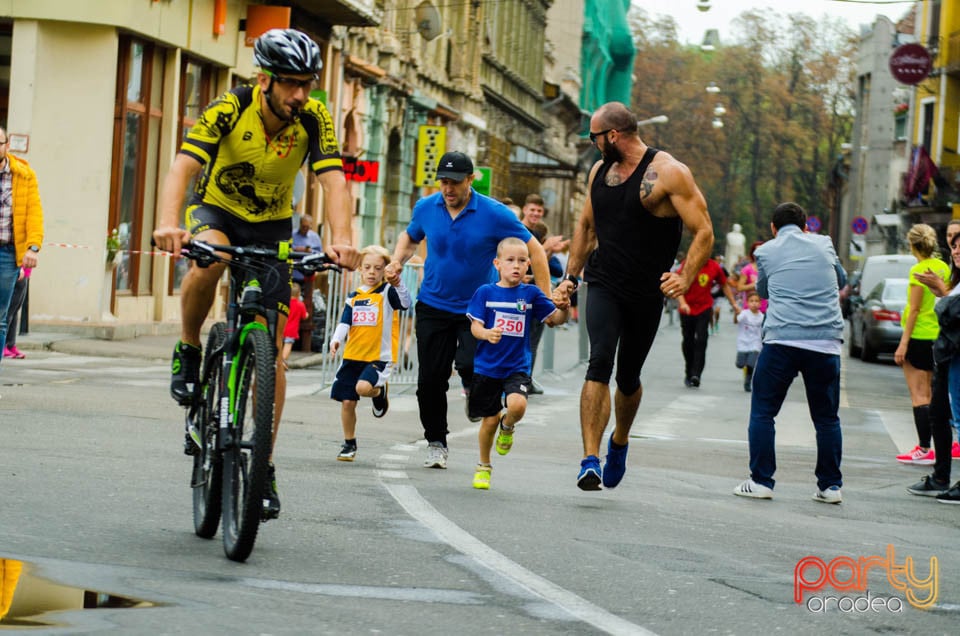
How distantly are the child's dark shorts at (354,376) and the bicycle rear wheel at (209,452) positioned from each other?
13.9ft

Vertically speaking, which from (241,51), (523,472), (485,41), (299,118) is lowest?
(523,472)

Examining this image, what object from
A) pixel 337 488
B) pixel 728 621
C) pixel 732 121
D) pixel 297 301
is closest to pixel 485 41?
pixel 297 301

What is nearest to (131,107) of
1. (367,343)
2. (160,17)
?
(160,17)

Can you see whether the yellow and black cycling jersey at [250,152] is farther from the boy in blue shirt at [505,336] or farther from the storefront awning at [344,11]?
the storefront awning at [344,11]

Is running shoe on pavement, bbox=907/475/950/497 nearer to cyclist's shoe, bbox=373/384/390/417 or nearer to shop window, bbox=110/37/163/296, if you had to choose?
cyclist's shoe, bbox=373/384/390/417

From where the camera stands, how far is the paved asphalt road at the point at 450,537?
5.90 m

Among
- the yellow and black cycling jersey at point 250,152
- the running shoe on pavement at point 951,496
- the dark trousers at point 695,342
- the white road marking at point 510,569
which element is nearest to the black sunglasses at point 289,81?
the yellow and black cycling jersey at point 250,152

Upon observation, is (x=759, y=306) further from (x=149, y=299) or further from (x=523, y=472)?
(x=523, y=472)

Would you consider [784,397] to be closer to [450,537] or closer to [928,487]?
[928,487]

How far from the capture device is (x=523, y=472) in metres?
11.3

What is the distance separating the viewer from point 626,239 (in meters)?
9.65

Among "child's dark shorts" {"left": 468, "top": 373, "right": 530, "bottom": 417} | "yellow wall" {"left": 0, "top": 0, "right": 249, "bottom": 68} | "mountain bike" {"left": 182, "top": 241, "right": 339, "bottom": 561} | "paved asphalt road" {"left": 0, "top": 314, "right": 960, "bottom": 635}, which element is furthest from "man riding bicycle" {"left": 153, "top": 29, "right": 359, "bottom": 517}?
"yellow wall" {"left": 0, "top": 0, "right": 249, "bottom": 68}

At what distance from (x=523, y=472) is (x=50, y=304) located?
13.7m

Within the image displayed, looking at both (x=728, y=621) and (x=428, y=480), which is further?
(x=428, y=480)
